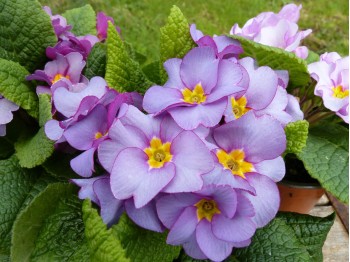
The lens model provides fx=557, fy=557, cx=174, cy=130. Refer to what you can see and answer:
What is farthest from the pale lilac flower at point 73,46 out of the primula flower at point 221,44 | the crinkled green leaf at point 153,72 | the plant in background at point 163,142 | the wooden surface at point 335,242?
the wooden surface at point 335,242

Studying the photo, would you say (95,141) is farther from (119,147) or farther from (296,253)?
(296,253)

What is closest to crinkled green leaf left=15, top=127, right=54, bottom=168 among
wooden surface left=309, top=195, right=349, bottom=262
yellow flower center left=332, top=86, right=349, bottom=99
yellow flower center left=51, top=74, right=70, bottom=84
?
yellow flower center left=51, top=74, right=70, bottom=84

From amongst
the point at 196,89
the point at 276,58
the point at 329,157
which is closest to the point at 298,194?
the point at 329,157

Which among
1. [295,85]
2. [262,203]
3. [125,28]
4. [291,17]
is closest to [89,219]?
[262,203]

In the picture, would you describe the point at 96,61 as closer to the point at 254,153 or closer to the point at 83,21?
the point at 83,21

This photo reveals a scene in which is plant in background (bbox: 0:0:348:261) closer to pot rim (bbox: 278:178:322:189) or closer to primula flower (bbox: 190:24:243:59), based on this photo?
primula flower (bbox: 190:24:243:59)

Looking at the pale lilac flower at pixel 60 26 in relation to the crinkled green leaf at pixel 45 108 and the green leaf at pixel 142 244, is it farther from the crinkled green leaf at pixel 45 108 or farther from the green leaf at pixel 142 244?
the green leaf at pixel 142 244
